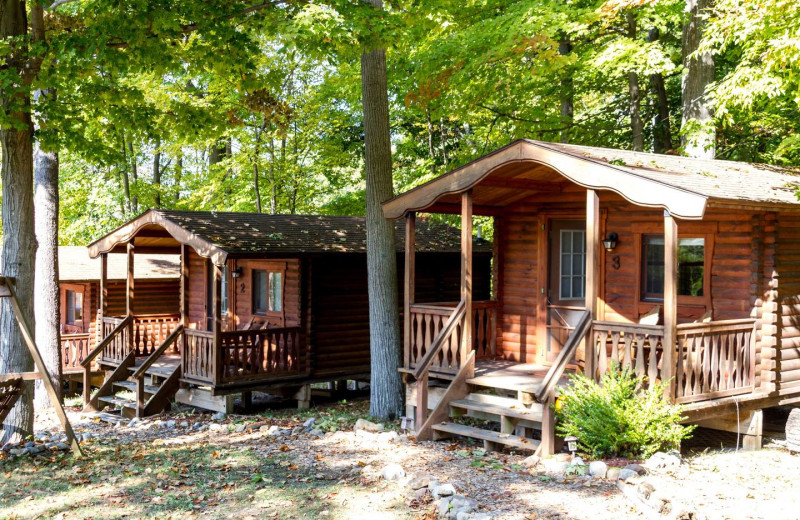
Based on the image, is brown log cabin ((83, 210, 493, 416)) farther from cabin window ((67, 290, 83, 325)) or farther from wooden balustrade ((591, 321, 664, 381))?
wooden balustrade ((591, 321, 664, 381))

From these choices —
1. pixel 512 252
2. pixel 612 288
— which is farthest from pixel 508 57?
pixel 612 288

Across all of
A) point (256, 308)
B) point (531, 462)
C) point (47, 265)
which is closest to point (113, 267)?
point (47, 265)

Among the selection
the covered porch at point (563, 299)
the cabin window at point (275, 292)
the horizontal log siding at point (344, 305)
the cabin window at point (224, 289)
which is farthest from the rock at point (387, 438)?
the cabin window at point (224, 289)

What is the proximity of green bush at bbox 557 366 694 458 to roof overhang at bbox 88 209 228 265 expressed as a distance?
744 centimetres

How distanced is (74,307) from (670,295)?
18071mm

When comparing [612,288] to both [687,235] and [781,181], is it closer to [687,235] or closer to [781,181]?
[687,235]

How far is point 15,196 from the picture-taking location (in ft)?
36.4

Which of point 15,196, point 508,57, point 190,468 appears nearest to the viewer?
point 190,468

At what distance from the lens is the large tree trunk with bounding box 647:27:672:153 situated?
787 inches

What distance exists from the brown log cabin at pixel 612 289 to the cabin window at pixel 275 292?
4947 millimetres

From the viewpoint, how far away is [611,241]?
1245 cm

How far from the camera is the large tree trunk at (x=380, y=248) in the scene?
13.4m

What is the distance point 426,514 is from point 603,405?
266cm

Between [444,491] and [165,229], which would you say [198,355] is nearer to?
[165,229]
